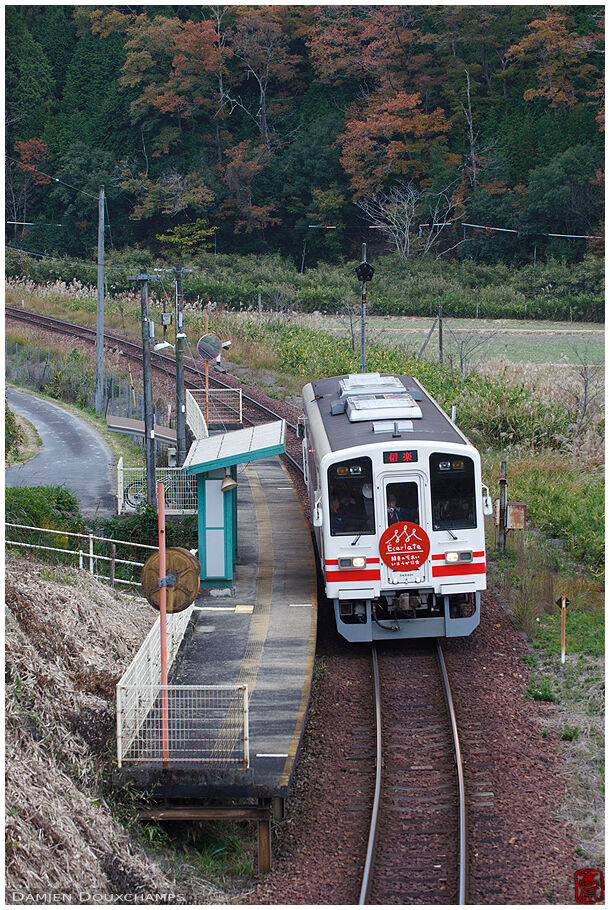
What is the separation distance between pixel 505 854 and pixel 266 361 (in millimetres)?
27574

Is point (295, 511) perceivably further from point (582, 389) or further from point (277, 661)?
point (582, 389)

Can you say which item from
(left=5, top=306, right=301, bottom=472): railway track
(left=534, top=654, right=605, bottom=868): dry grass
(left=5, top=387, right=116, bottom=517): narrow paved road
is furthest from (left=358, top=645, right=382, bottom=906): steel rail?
(left=5, top=306, right=301, bottom=472): railway track

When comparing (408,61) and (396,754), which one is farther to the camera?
(408,61)

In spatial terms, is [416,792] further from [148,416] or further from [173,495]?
[148,416]

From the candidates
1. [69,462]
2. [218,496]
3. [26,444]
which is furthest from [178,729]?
[26,444]

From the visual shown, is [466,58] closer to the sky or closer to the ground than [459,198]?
closer to the sky

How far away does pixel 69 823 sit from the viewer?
8922 mm

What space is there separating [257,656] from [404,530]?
2467mm

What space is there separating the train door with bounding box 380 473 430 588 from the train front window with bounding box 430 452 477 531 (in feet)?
0.60

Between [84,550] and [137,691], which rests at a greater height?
[84,550]

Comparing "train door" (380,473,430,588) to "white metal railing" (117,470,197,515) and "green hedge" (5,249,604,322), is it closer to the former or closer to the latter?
"white metal railing" (117,470,197,515)

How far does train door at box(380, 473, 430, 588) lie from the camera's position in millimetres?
13141

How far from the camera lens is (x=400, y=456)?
13180 millimetres

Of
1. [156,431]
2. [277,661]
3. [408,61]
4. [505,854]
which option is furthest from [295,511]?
[408,61]
